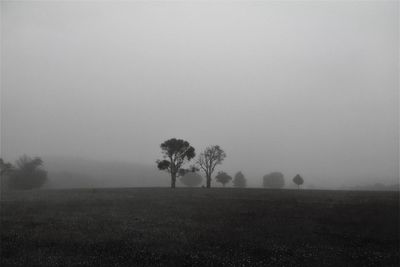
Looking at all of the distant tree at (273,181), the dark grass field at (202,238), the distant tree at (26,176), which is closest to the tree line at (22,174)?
the distant tree at (26,176)

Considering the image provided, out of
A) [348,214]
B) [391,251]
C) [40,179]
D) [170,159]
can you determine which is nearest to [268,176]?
[170,159]

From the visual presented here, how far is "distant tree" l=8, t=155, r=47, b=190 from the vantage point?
10156 centimetres

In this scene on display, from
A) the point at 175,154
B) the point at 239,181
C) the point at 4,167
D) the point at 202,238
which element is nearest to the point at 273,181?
the point at 239,181

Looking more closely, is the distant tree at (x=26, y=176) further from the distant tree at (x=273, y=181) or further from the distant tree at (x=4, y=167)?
the distant tree at (x=273, y=181)

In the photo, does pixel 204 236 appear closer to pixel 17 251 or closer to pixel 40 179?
pixel 17 251

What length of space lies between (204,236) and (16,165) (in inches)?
4695

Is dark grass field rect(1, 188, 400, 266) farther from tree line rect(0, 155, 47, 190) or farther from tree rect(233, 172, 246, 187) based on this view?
tree rect(233, 172, 246, 187)

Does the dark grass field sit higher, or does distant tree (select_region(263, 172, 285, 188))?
the dark grass field

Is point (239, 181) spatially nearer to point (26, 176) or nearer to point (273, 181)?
point (273, 181)

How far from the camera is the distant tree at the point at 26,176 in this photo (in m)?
102

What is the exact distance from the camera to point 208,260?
46.8ft

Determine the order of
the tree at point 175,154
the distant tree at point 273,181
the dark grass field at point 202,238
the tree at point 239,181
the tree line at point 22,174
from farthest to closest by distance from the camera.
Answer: the distant tree at point 273,181 → the tree at point 239,181 → the tree line at point 22,174 → the tree at point 175,154 → the dark grass field at point 202,238

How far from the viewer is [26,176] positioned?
4038 inches

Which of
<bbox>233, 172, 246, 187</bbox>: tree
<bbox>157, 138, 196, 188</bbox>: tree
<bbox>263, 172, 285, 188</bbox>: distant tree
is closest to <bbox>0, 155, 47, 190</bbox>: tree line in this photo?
<bbox>157, 138, 196, 188</bbox>: tree
